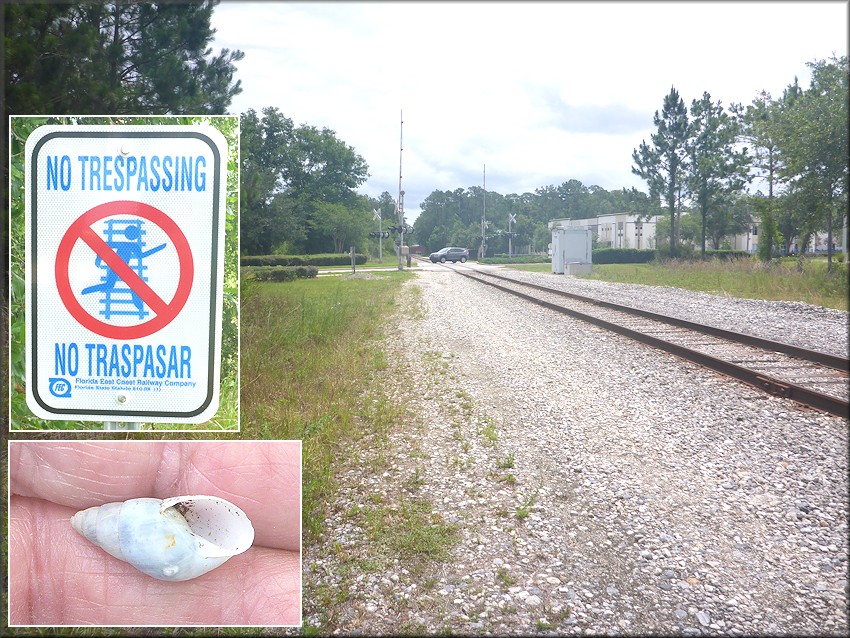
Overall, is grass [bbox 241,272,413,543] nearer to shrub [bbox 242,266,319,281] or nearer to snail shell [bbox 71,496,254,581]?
shrub [bbox 242,266,319,281]

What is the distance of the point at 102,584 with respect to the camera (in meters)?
1.55

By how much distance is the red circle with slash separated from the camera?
1411 millimetres

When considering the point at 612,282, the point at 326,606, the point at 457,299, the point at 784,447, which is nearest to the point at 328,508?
the point at 326,606

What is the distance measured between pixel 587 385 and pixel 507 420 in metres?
1.67

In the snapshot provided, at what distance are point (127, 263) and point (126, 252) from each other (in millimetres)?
25

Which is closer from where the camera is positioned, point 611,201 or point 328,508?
point 328,508

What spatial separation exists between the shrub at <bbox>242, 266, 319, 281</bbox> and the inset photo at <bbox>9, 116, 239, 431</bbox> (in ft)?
3.79

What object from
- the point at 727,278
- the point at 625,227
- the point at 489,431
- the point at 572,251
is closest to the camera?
the point at 489,431

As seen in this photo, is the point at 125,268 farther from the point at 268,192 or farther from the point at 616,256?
the point at 616,256

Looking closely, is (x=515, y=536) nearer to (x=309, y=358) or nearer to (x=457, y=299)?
(x=309, y=358)

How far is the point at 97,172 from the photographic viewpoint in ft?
4.68

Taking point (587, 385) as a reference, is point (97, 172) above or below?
above

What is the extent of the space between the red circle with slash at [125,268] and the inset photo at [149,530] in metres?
0.30

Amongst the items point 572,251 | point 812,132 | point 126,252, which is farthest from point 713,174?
point 572,251
